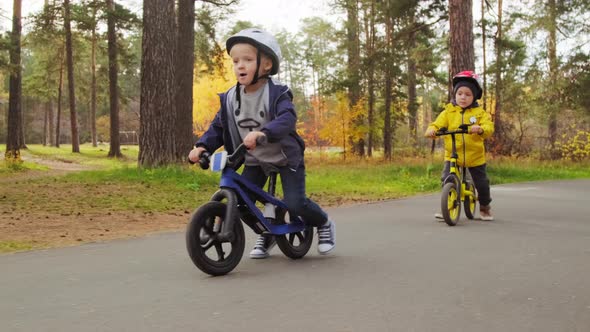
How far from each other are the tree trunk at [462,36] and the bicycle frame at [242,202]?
1172cm

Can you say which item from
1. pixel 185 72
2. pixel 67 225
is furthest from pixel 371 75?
pixel 67 225

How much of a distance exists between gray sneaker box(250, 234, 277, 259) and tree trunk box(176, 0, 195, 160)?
1359cm

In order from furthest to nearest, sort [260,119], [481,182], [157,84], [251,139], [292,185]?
[157,84], [481,182], [292,185], [260,119], [251,139]

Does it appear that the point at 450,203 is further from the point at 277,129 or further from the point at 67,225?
the point at 67,225

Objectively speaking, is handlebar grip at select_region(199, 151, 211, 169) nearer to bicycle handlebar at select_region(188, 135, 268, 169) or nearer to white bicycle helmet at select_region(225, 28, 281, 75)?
bicycle handlebar at select_region(188, 135, 268, 169)

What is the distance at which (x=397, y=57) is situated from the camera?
25.6m

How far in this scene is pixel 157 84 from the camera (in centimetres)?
1341

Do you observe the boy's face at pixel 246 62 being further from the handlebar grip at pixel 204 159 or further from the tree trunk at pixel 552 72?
the tree trunk at pixel 552 72

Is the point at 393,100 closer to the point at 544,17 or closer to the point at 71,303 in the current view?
the point at 544,17

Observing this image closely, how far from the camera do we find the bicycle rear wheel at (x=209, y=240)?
4.37 m

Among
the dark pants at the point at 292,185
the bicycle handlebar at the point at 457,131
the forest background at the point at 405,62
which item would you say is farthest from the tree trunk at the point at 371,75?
the dark pants at the point at 292,185

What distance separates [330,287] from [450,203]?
381cm

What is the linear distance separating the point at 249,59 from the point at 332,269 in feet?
5.74

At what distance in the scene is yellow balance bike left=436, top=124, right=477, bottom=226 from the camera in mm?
7508
